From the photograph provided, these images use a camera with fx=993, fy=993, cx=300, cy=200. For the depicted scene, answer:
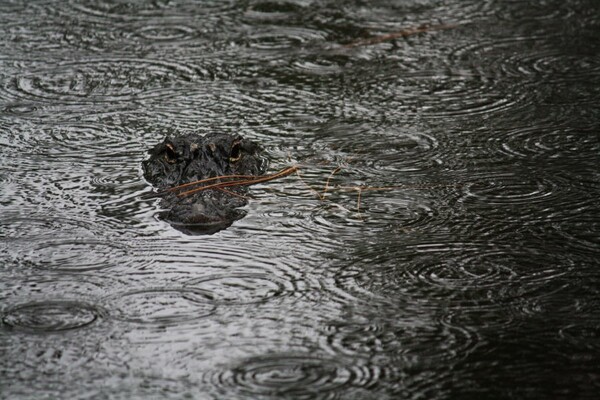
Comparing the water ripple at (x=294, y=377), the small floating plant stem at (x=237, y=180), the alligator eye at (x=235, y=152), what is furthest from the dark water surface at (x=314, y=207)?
the alligator eye at (x=235, y=152)

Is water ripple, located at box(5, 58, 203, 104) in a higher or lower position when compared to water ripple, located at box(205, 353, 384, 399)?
higher

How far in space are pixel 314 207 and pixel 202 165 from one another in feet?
2.72

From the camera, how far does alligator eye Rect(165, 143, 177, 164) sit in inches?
231

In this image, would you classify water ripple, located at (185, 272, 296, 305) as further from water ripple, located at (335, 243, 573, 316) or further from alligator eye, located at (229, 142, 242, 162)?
alligator eye, located at (229, 142, 242, 162)

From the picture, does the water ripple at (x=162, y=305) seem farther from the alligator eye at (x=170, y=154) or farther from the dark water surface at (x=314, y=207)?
the alligator eye at (x=170, y=154)

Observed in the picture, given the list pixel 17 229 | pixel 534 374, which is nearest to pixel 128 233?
pixel 17 229

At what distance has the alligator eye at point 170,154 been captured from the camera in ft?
19.2

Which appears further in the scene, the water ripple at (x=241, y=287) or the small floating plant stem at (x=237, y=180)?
the small floating plant stem at (x=237, y=180)

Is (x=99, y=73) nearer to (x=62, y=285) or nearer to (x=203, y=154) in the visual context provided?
(x=203, y=154)

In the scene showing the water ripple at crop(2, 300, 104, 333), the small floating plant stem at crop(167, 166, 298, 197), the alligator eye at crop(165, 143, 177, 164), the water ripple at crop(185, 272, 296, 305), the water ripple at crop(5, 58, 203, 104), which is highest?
the water ripple at crop(5, 58, 203, 104)

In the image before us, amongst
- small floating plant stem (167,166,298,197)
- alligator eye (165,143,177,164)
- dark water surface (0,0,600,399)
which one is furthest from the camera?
alligator eye (165,143,177,164)

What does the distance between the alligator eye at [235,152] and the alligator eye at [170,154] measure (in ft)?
1.08

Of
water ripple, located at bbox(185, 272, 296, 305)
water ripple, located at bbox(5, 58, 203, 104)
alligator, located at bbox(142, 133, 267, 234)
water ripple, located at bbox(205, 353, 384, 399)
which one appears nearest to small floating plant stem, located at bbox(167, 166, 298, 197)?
alligator, located at bbox(142, 133, 267, 234)

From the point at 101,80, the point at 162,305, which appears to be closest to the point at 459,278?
the point at 162,305
